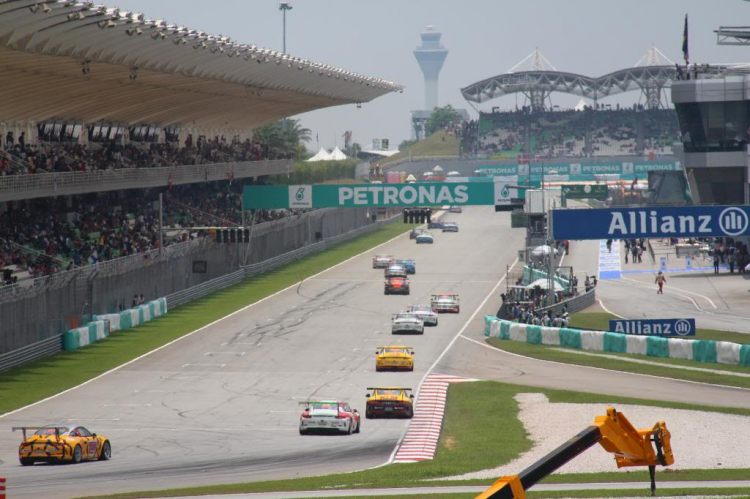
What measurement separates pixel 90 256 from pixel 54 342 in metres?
8.70

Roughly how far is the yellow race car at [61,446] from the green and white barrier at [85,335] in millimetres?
22650

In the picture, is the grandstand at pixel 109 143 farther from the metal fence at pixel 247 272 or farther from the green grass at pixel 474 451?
the green grass at pixel 474 451

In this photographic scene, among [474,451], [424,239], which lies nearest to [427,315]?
[474,451]

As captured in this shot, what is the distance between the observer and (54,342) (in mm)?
51344

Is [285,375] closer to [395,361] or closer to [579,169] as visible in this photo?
[395,361]

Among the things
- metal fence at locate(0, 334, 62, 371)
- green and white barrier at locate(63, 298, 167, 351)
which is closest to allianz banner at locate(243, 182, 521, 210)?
green and white barrier at locate(63, 298, 167, 351)

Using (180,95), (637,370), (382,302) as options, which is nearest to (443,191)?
(382,302)

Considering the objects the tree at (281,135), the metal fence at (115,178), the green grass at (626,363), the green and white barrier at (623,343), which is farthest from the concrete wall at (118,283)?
the tree at (281,135)

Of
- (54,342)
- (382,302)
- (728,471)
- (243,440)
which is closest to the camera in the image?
(728,471)

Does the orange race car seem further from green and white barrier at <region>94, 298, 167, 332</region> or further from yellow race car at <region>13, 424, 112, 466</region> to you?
yellow race car at <region>13, 424, 112, 466</region>

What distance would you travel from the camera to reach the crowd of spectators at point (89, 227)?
54.8 m

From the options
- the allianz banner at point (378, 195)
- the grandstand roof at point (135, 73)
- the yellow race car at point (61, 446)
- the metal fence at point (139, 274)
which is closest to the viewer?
the yellow race car at point (61, 446)

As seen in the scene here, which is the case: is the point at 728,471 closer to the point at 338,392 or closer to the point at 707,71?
the point at 338,392

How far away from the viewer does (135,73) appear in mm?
59062
